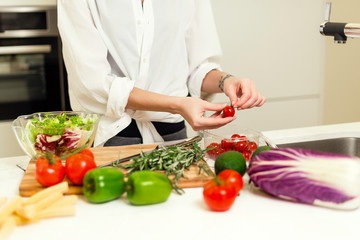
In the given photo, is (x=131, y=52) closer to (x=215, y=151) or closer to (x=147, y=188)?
(x=215, y=151)

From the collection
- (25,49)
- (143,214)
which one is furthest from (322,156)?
(25,49)

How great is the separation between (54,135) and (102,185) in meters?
0.28

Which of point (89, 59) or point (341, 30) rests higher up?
point (341, 30)

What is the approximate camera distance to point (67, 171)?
1.09m

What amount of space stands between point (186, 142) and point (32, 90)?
1388 millimetres

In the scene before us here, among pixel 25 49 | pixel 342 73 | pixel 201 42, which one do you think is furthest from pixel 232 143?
pixel 342 73

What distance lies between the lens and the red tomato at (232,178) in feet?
3.31

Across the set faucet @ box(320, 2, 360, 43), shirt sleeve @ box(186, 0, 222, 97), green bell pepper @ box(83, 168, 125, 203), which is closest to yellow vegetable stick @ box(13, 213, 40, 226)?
green bell pepper @ box(83, 168, 125, 203)

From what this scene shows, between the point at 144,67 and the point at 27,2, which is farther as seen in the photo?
the point at 27,2

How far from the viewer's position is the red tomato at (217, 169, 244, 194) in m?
1.01

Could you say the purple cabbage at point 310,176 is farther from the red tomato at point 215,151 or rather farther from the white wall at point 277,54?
the white wall at point 277,54

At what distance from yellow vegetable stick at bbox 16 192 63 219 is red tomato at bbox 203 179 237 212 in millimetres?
312

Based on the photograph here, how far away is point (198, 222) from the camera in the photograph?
3.13 feet

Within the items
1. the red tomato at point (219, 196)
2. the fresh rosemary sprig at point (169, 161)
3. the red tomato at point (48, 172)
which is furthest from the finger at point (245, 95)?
the red tomato at point (48, 172)
